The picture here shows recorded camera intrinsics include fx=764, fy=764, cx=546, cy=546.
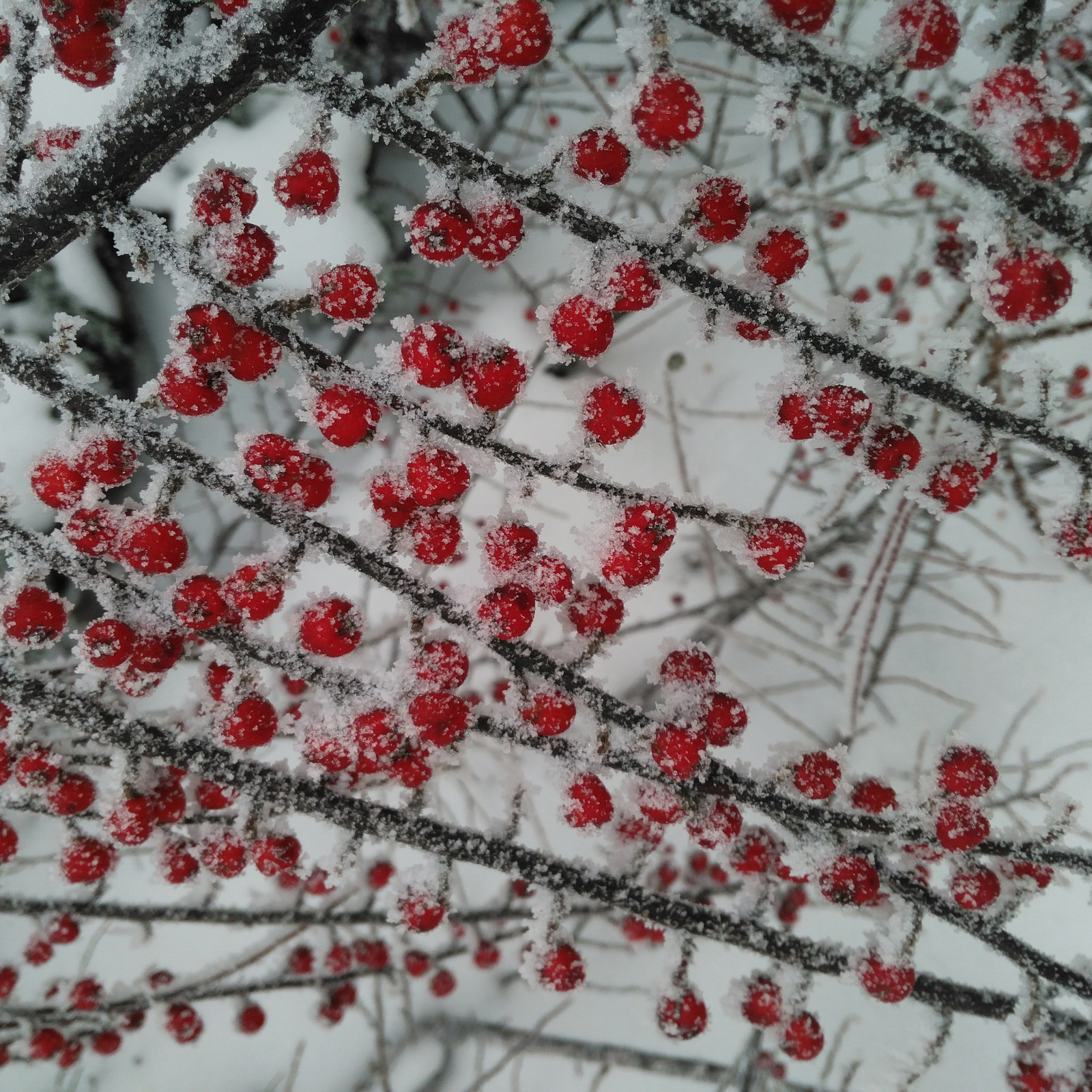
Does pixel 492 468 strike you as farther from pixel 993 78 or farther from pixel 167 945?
pixel 167 945

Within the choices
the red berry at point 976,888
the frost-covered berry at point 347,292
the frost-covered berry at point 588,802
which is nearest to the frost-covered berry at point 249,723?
the frost-covered berry at point 588,802

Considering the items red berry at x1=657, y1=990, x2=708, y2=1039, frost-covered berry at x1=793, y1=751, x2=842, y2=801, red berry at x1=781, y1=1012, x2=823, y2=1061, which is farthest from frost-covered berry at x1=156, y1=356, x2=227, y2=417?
red berry at x1=781, y1=1012, x2=823, y2=1061

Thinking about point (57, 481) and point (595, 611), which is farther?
point (595, 611)

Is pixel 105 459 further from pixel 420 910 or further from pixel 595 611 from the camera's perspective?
pixel 420 910

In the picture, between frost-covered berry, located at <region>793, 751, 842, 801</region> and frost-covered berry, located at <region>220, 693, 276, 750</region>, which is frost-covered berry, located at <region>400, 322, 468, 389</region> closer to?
frost-covered berry, located at <region>220, 693, 276, 750</region>

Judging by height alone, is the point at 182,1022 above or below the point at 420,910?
below

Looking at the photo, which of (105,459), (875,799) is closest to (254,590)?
(105,459)

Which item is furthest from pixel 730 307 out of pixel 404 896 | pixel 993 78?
pixel 404 896
